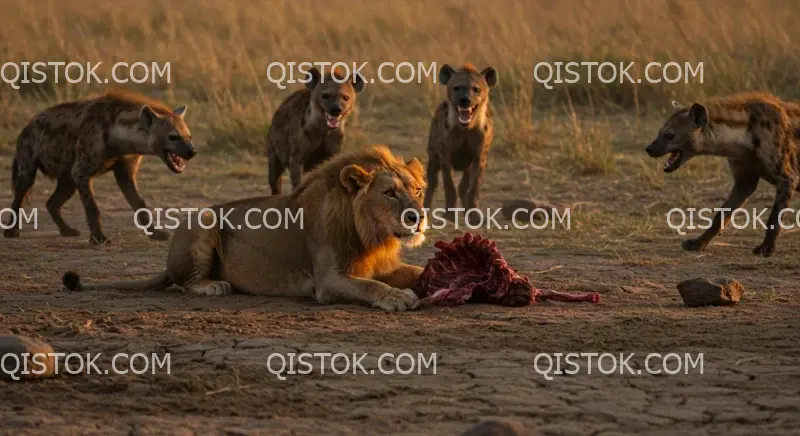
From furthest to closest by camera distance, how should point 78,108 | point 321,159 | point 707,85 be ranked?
1. point 707,85
2. point 321,159
3. point 78,108

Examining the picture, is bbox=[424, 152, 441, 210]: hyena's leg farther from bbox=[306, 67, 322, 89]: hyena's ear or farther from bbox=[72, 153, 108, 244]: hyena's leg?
bbox=[72, 153, 108, 244]: hyena's leg

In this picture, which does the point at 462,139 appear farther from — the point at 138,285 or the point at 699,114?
the point at 138,285

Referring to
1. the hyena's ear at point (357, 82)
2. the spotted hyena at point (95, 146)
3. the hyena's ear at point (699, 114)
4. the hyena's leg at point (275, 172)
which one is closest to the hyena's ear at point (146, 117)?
the spotted hyena at point (95, 146)

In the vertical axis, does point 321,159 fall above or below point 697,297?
above

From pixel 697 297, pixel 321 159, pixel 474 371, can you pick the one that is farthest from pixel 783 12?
pixel 474 371

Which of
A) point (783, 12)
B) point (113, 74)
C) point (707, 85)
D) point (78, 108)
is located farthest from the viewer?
point (783, 12)

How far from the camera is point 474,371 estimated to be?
471 centimetres

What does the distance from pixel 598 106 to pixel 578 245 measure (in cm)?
453

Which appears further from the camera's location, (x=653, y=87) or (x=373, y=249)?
(x=653, y=87)

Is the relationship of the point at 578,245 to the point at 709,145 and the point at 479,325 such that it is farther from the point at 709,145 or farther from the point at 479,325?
the point at 479,325

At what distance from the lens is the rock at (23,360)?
179 inches

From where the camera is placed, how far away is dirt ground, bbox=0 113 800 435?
4.22 m

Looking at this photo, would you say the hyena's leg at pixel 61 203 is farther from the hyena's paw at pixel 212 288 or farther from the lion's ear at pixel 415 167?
the lion's ear at pixel 415 167

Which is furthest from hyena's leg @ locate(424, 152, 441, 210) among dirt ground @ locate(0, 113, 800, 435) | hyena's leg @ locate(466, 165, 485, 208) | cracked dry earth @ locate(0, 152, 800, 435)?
cracked dry earth @ locate(0, 152, 800, 435)
